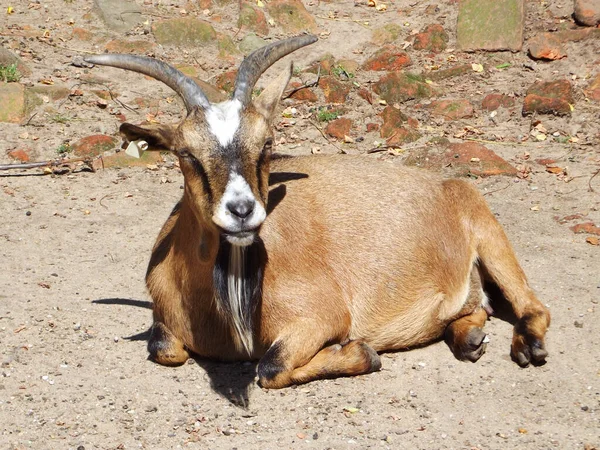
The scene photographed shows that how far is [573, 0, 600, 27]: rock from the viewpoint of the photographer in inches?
410

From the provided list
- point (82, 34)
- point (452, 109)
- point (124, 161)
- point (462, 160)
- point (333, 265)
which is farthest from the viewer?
point (82, 34)

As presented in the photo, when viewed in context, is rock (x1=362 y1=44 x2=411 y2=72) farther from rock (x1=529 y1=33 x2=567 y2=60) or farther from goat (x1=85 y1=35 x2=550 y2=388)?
goat (x1=85 y1=35 x2=550 y2=388)

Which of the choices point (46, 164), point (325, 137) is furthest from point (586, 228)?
point (46, 164)

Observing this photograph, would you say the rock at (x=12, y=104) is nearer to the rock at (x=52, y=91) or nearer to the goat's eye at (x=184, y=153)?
the rock at (x=52, y=91)

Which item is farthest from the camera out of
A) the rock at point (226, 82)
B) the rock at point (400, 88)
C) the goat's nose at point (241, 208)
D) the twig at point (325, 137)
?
the rock at point (226, 82)

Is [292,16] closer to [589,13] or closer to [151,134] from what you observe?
[589,13]

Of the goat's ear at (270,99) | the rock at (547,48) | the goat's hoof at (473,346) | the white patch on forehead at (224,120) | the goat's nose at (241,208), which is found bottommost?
the goat's hoof at (473,346)

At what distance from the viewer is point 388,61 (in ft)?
35.2

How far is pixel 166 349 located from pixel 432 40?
6.62m

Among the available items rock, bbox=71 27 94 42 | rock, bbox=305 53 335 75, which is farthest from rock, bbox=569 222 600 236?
rock, bbox=71 27 94 42

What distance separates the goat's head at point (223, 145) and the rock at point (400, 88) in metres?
4.70

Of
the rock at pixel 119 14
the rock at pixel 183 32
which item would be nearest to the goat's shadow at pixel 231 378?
the rock at pixel 183 32

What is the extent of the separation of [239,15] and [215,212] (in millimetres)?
7287

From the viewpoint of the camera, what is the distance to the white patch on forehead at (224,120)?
4941mm
